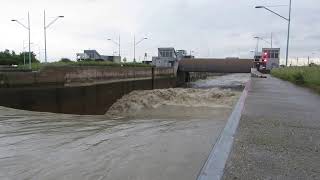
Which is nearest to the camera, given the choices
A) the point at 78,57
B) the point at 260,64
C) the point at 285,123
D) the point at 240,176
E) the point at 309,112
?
the point at 240,176

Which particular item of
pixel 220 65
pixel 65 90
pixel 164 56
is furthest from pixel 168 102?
pixel 164 56

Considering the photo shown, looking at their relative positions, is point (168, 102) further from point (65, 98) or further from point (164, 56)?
point (164, 56)

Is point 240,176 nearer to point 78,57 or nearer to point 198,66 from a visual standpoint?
point 198,66

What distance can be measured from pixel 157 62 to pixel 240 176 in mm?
113162

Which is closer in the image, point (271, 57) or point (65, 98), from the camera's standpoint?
point (65, 98)

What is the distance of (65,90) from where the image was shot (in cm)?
3434

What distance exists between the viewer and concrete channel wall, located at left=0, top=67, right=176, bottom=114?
28594 mm

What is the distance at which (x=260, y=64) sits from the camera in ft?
306

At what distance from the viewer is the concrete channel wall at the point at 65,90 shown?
28594 millimetres

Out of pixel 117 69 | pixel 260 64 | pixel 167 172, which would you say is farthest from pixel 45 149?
pixel 260 64

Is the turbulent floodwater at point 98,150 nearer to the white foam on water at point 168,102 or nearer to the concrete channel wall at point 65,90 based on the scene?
the concrete channel wall at point 65,90

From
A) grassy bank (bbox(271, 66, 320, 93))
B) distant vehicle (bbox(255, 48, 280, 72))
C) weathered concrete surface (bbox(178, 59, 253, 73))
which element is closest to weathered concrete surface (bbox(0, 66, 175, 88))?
grassy bank (bbox(271, 66, 320, 93))

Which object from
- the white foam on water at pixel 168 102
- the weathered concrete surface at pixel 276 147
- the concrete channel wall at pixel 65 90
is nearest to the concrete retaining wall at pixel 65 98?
the concrete channel wall at pixel 65 90

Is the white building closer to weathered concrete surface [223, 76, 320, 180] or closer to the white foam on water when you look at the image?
the white foam on water
